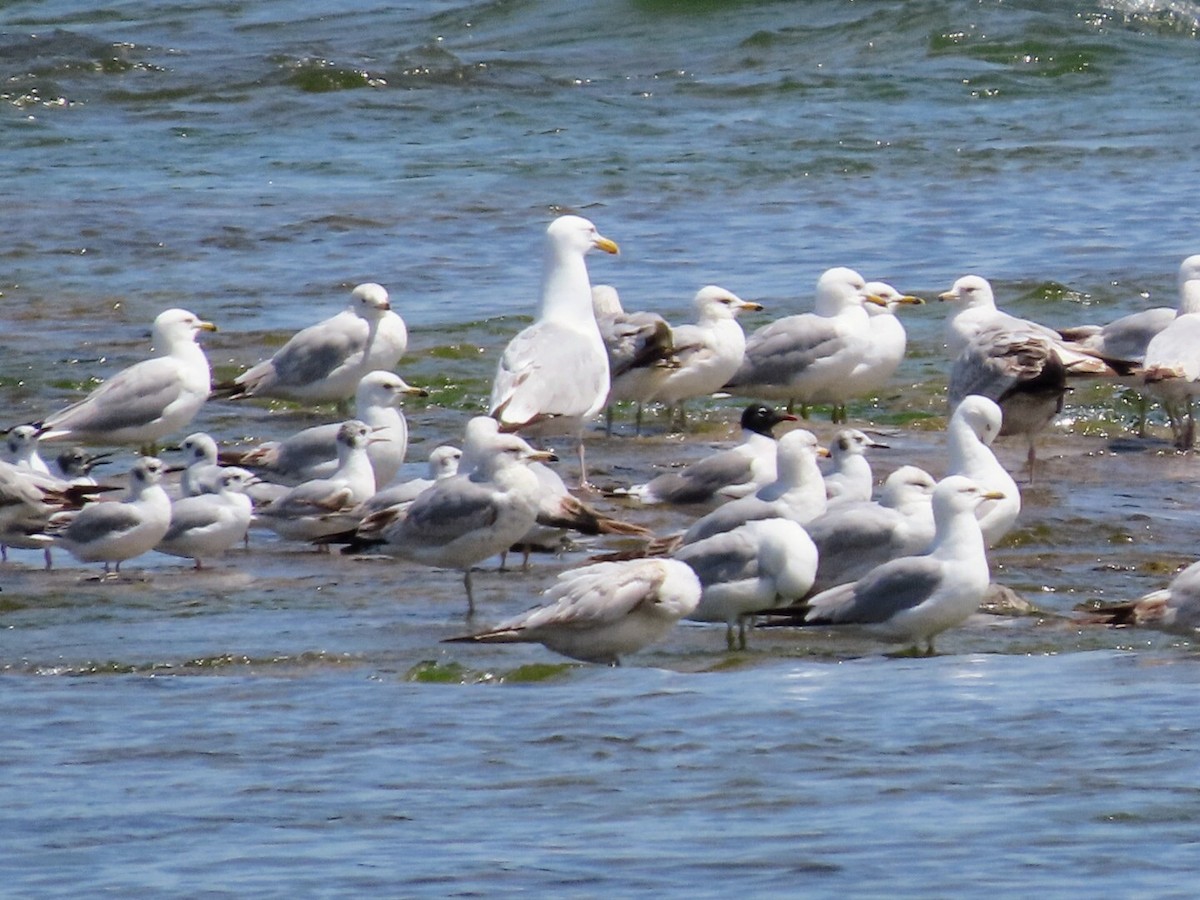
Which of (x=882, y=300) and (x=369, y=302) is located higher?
(x=369, y=302)

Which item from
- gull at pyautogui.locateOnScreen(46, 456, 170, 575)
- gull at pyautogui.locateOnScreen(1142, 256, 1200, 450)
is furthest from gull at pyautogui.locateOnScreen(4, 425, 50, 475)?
gull at pyautogui.locateOnScreen(1142, 256, 1200, 450)

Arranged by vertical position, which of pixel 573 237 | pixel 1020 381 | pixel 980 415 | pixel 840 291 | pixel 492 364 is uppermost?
pixel 573 237

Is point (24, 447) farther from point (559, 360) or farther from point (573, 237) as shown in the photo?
point (573, 237)

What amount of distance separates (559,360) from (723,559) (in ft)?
11.3

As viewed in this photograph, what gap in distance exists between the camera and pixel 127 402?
11.9 m

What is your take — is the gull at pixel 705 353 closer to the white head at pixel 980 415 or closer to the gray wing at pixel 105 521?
the white head at pixel 980 415

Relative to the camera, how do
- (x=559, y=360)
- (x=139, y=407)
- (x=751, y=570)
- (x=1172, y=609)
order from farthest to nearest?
(x=139, y=407), (x=559, y=360), (x=751, y=570), (x=1172, y=609)

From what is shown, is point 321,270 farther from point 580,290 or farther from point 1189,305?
point 1189,305

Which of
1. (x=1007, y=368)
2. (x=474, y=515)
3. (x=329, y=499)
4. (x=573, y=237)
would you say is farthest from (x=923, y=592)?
(x=573, y=237)

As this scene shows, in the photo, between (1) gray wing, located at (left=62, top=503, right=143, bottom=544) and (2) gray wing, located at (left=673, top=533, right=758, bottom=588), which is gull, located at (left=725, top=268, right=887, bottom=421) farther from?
(2) gray wing, located at (left=673, top=533, right=758, bottom=588)

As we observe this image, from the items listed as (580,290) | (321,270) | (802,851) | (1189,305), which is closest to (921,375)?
(1189,305)

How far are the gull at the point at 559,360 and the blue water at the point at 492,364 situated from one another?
0.46m

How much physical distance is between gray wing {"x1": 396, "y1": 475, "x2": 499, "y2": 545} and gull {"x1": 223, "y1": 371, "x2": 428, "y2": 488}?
1.67 m

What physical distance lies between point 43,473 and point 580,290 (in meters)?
2.98
